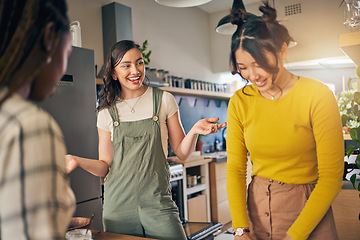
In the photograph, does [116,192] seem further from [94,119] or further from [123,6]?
[123,6]

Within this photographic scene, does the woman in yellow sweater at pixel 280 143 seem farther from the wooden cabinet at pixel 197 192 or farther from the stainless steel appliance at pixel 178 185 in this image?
the wooden cabinet at pixel 197 192

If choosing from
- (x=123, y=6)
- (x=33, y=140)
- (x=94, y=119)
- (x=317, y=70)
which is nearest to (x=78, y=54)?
(x=94, y=119)

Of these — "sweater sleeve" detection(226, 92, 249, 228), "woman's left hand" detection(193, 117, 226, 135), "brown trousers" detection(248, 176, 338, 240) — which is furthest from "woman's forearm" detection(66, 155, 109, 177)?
"brown trousers" detection(248, 176, 338, 240)

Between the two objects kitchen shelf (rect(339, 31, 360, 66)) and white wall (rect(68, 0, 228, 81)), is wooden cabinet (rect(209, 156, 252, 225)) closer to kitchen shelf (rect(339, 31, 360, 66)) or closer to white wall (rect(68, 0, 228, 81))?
white wall (rect(68, 0, 228, 81))

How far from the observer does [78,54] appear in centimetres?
267

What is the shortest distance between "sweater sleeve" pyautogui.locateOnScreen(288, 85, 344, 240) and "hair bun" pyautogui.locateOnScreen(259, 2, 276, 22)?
0.98 feet

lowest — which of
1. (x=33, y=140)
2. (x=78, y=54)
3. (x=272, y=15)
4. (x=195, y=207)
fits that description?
(x=195, y=207)

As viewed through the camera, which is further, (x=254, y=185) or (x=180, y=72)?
(x=180, y=72)

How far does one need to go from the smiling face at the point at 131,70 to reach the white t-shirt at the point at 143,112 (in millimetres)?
75

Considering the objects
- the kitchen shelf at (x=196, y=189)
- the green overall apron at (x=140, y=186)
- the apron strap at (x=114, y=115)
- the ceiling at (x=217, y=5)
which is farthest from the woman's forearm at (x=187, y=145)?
the ceiling at (x=217, y=5)

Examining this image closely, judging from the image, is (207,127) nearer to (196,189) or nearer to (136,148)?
(136,148)

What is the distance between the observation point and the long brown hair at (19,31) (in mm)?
540

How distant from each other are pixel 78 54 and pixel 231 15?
1.73m

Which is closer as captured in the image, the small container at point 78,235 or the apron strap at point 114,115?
the small container at point 78,235
